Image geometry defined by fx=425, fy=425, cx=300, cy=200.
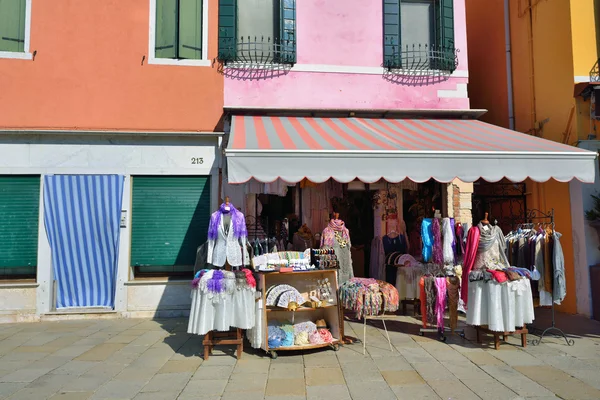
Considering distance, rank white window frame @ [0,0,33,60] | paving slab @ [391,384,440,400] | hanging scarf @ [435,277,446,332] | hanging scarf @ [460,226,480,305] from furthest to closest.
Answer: white window frame @ [0,0,33,60] → hanging scarf @ [435,277,446,332] → hanging scarf @ [460,226,480,305] → paving slab @ [391,384,440,400]

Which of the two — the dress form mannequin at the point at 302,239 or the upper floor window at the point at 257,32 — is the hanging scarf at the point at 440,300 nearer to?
the dress form mannequin at the point at 302,239

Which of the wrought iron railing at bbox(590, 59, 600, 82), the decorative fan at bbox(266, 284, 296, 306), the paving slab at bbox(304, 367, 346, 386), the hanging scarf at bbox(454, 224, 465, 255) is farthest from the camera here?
the wrought iron railing at bbox(590, 59, 600, 82)

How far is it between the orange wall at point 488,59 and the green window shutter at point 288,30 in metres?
5.45

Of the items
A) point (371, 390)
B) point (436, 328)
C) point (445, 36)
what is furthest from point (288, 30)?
point (371, 390)

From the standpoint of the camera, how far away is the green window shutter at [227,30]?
8.34 m

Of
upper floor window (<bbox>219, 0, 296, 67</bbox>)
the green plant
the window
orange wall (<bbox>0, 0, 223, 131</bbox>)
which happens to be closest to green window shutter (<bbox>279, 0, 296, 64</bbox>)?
upper floor window (<bbox>219, 0, 296, 67</bbox>)

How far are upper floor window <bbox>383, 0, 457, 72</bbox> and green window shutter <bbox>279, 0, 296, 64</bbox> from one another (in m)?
1.87

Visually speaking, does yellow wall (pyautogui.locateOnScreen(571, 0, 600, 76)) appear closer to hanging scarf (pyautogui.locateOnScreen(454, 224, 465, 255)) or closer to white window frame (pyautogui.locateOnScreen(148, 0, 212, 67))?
hanging scarf (pyautogui.locateOnScreen(454, 224, 465, 255))

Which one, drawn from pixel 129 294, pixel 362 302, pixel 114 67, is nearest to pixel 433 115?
pixel 362 302

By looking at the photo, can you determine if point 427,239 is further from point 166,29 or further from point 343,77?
point 166,29

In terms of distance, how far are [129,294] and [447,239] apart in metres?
5.78

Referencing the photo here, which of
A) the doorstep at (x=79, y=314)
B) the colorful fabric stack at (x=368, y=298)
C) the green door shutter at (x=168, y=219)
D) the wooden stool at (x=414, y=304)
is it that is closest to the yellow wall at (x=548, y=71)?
the wooden stool at (x=414, y=304)

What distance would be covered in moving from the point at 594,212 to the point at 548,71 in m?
3.12

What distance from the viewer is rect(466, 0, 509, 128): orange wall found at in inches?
413
